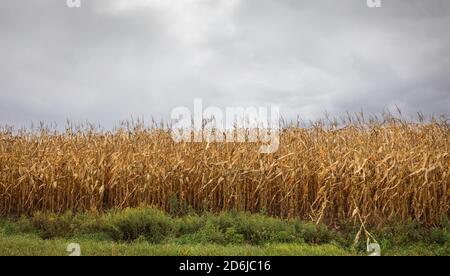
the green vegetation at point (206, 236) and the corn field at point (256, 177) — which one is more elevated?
the corn field at point (256, 177)

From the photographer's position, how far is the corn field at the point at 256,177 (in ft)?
32.5

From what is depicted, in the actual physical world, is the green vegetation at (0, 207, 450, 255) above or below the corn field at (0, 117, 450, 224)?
below

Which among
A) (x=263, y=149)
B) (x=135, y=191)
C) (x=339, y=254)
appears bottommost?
(x=339, y=254)

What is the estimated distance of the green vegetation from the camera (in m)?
8.01

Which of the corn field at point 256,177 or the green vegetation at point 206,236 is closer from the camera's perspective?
the green vegetation at point 206,236

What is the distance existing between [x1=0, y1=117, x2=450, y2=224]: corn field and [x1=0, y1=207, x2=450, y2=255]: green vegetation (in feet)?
2.00

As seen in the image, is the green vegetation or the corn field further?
the corn field

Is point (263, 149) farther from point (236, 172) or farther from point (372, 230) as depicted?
point (372, 230)

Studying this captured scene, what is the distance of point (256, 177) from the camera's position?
1073 cm

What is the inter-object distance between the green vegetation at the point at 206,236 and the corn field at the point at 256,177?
611 mm

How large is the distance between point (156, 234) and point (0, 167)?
607cm

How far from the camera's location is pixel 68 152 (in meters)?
12.5

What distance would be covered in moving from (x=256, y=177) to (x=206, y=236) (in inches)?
92.2

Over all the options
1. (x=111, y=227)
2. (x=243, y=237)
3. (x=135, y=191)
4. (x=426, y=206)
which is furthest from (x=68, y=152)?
(x=426, y=206)
